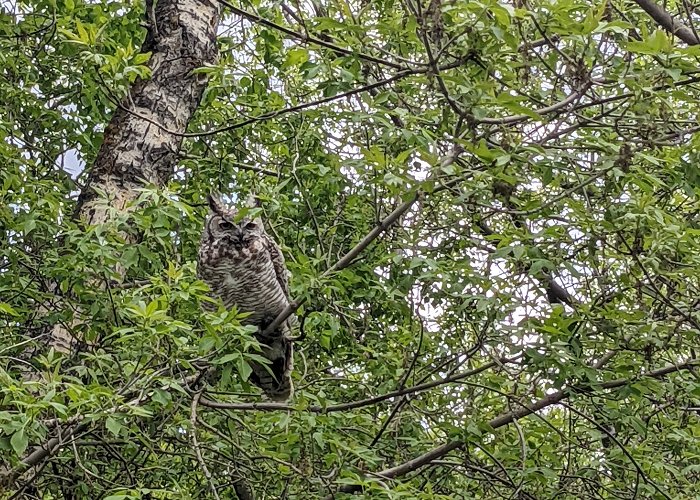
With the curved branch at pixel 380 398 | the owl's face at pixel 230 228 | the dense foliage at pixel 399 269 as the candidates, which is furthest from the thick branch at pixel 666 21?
the owl's face at pixel 230 228

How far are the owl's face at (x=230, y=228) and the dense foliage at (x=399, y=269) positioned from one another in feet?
0.46

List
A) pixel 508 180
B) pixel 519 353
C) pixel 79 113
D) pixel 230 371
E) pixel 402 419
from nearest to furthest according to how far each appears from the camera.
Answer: pixel 508 180 → pixel 230 371 → pixel 519 353 → pixel 402 419 → pixel 79 113

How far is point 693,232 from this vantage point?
7.50 feet

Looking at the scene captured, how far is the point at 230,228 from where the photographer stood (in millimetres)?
3395

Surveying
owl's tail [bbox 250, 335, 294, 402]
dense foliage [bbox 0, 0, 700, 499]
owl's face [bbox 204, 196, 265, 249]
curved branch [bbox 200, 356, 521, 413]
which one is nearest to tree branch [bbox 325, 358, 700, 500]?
dense foliage [bbox 0, 0, 700, 499]

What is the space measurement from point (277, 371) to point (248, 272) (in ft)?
1.41

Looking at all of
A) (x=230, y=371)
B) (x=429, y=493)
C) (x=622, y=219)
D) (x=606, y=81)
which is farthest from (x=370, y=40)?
(x=429, y=493)

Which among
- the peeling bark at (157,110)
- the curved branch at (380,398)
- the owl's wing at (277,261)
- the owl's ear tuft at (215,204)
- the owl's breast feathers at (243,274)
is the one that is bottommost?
the curved branch at (380,398)

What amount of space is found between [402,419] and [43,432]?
1561 millimetres

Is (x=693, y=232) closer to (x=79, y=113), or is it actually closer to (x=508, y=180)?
(x=508, y=180)

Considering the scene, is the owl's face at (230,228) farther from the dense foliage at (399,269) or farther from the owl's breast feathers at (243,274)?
the dense foliage at (399,269)

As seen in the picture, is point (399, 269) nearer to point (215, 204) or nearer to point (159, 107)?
point (215, 204)

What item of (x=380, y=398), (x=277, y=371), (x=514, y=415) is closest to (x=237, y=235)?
(x=277, y=371)

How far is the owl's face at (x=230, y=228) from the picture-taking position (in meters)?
3.37
